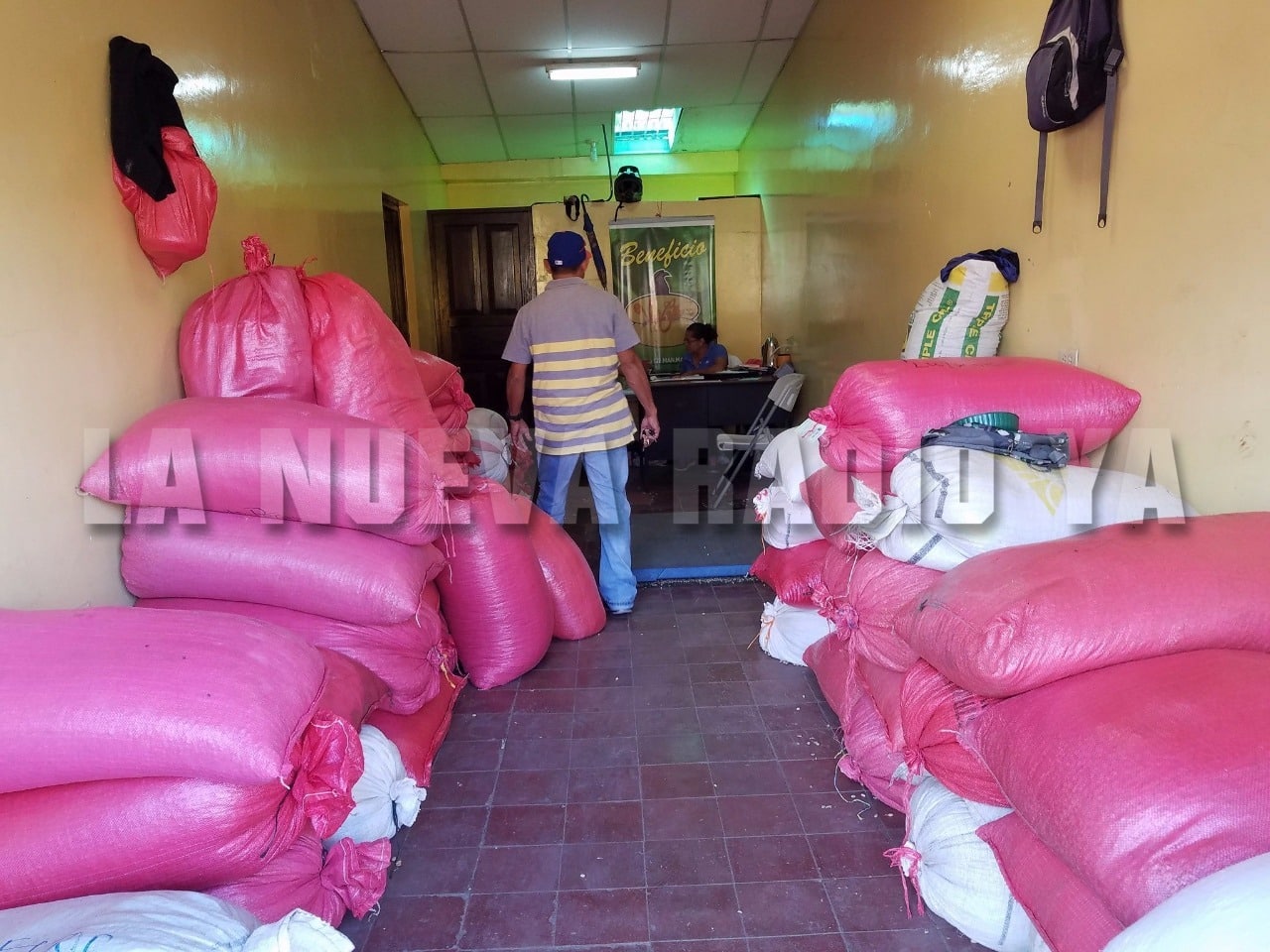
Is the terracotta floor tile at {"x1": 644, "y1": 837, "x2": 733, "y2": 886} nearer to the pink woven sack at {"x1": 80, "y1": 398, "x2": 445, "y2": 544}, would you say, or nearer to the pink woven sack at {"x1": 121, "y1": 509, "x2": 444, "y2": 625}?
the pink woven sack at {"x1": 121, "y1": 509, "x2": 444, "y2": 625}

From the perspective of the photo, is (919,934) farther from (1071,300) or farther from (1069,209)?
(1069,209)

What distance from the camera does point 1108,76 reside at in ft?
6.25

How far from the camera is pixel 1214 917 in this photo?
0.76 metres

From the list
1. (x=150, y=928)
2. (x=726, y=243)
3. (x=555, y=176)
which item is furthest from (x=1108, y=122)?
(x=555, y=176)

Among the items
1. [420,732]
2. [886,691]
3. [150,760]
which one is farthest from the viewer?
[420,732]

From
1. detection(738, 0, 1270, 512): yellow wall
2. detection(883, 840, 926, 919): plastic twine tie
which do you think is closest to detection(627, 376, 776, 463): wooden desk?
detection(738, 0, 1270, 512): yellow wall

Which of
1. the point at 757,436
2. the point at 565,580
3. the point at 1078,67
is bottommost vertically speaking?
the point at 565,580

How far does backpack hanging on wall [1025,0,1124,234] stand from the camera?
1885 millimetres

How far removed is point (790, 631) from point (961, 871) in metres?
1.21

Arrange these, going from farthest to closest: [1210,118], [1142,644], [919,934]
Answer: [1210,118]
[919,934]
[1142,644]

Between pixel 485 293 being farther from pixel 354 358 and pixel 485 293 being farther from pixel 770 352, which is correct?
pixel 354 358

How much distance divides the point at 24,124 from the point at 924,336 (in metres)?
2.37

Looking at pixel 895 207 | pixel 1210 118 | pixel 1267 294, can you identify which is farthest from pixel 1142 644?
pixel 895 207

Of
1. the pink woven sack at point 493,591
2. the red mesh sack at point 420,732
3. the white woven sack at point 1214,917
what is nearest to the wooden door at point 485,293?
the pink woven sack at point 493,591
